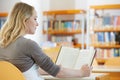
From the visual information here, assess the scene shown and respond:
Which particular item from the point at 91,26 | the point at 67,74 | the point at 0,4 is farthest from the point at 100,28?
the point at 67,74

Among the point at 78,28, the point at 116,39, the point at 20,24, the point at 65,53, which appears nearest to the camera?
the point at 20,24

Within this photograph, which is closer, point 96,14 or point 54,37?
point 96,14

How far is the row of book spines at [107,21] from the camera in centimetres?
610

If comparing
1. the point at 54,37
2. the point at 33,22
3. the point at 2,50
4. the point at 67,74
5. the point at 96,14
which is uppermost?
the point at 33,22

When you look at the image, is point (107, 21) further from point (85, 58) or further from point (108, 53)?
point (85, 58)

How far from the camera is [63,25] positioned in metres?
6.71

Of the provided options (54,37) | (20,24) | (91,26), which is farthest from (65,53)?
(54,37)

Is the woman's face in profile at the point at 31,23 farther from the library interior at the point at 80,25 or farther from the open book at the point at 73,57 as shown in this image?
the library interior at the point at 80,25

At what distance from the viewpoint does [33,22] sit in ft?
7.29

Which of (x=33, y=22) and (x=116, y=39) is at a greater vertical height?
(x=33, y=22)

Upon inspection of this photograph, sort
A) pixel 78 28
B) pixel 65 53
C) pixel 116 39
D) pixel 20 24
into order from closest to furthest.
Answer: pixel 20 24 → pixel 65 53 → pixel 116 39 → pixel 78 28

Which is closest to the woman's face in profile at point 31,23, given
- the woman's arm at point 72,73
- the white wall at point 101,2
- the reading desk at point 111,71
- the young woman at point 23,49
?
the young woman at point 23,49

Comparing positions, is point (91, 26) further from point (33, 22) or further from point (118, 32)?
point (33, 22)

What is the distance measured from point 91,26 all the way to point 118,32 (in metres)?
0.59
